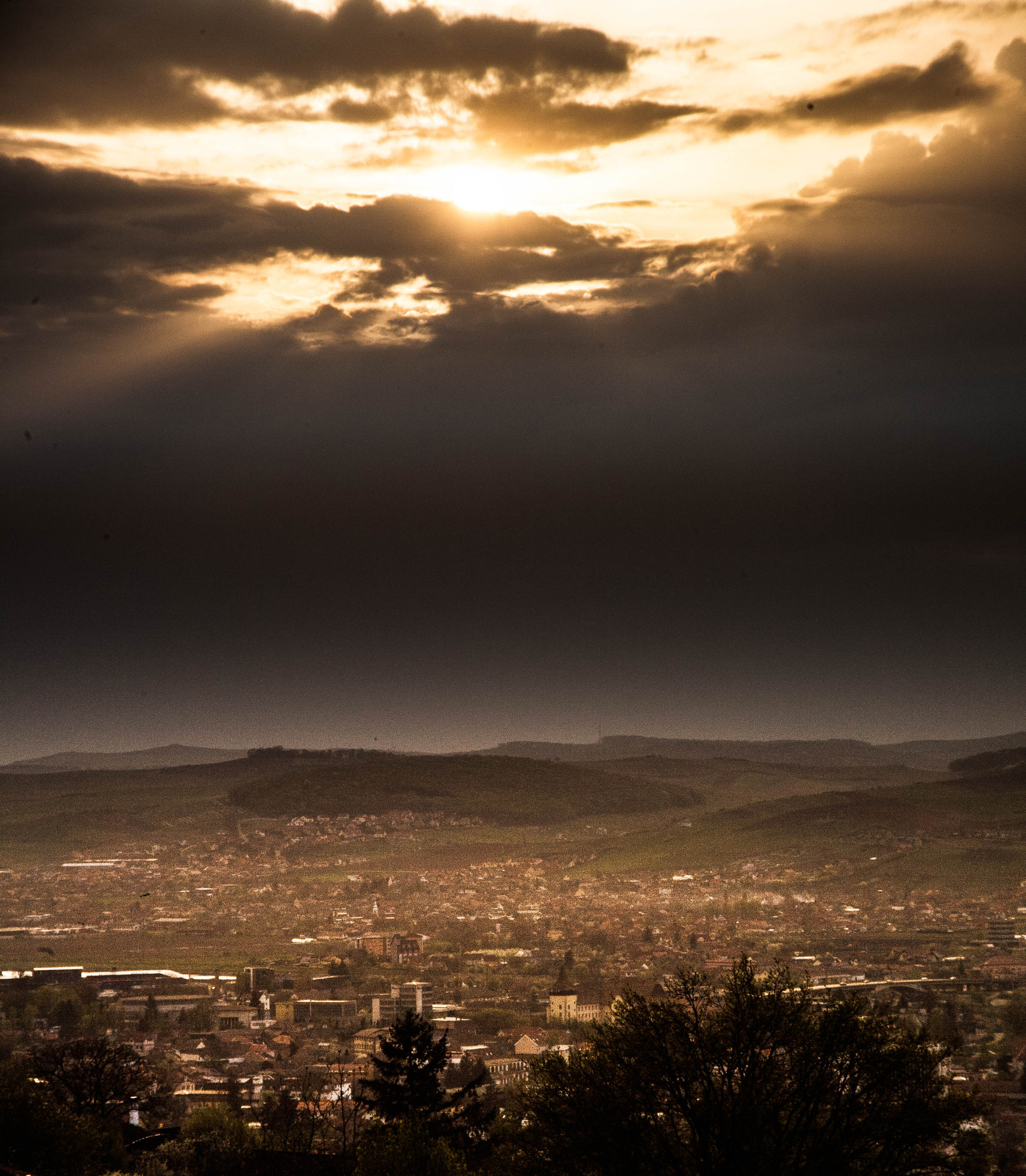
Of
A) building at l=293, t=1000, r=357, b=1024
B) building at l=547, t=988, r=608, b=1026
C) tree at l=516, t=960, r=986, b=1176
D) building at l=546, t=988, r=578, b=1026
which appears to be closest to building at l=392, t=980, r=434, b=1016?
building at l=293, t=1000, r=357, b=1024

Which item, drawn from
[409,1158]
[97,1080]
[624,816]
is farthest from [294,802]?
[409,1158]

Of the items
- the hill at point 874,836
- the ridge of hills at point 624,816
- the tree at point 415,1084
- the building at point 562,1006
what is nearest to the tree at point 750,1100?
the tree at point 415,1084

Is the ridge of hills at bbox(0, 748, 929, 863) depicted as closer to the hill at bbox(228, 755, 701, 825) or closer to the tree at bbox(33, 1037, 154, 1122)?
the hill at bbox(228, 755, 701, 825)

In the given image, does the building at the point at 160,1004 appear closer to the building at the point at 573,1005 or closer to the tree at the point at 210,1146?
the building at the point at 573,1005

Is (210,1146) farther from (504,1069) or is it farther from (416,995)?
(416,995)

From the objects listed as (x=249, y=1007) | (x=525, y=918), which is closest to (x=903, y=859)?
(x=525, y=918)

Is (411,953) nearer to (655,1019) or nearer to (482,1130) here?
(482,1130)
